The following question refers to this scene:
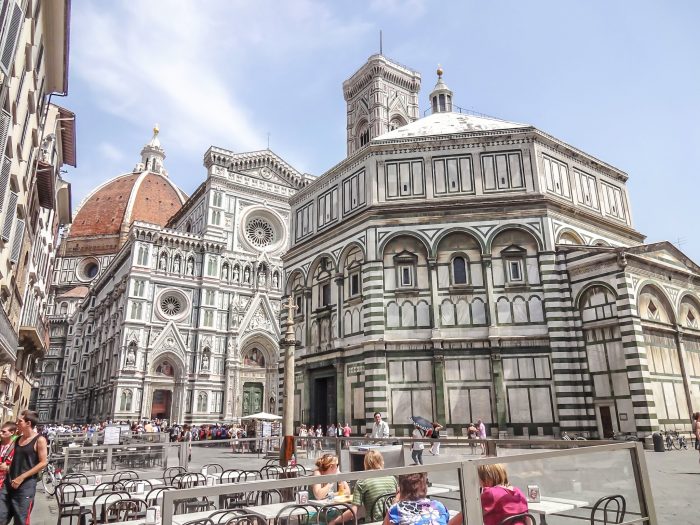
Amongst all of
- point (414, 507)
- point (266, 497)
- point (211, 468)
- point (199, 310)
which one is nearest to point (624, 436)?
point (211, 468)

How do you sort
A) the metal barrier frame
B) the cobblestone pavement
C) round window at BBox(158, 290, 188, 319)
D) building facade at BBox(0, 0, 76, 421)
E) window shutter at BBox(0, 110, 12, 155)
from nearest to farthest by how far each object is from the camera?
the metal barrier frame → the cobblestone pavement → window shutter at BBox(0, 110, 12, 155) → building facade at BBox(0, 0, 76, 421) → round window at BBox(158, 290, 188, 319)

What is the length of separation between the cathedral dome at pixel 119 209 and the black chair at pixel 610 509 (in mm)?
79847

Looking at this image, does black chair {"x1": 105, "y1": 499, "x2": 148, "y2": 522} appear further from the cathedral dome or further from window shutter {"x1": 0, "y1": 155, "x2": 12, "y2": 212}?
the cathedral dome

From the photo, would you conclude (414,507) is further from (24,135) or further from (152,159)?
(152,159)

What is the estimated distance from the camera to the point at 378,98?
61.1 metres

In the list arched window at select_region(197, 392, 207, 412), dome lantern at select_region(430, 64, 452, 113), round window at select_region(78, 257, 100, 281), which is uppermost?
A: round window at select_region(78, 257, 100, 281)

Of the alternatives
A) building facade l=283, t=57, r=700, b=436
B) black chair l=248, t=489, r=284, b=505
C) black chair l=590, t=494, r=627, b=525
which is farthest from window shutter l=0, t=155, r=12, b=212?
building facade l=283, t=57, r=700, b=436

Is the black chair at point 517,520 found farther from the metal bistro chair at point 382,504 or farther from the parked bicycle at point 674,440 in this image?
the parked bicycle at point 674,440

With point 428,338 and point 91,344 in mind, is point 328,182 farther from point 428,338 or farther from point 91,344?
point 91,344

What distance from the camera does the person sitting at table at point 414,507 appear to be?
4047 mm

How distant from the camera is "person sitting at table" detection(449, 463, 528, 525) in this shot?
4316mm

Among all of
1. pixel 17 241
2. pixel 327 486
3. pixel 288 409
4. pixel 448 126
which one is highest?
pixel 448 126

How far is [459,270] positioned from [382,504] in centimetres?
1721

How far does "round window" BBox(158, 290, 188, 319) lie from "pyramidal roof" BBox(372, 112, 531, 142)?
31.1m
